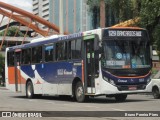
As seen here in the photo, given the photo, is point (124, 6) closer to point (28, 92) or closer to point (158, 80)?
point (158, 80)

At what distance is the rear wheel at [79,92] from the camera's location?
21089mm

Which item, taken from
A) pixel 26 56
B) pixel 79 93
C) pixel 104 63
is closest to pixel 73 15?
pixel 26 56

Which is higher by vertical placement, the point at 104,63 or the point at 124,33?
the point at 124,33

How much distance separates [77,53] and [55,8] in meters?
117

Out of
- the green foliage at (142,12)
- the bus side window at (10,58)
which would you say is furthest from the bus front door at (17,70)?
the green foliage at (142,12)

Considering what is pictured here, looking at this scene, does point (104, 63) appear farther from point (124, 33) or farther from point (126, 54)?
point (124, 33)

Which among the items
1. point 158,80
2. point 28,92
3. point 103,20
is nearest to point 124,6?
point 158,80

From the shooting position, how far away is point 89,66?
20.7 m

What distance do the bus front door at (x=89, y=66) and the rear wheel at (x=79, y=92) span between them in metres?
0.40

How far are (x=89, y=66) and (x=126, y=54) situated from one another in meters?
1.78

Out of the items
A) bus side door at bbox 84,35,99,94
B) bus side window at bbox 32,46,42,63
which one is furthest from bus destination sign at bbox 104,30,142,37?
bus side window at bbox 32,46,42,63

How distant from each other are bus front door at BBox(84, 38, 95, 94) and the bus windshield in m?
0.77

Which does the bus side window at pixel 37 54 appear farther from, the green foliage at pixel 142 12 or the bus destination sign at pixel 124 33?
the green foliage at pixel 142 12

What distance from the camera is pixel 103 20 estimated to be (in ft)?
299
